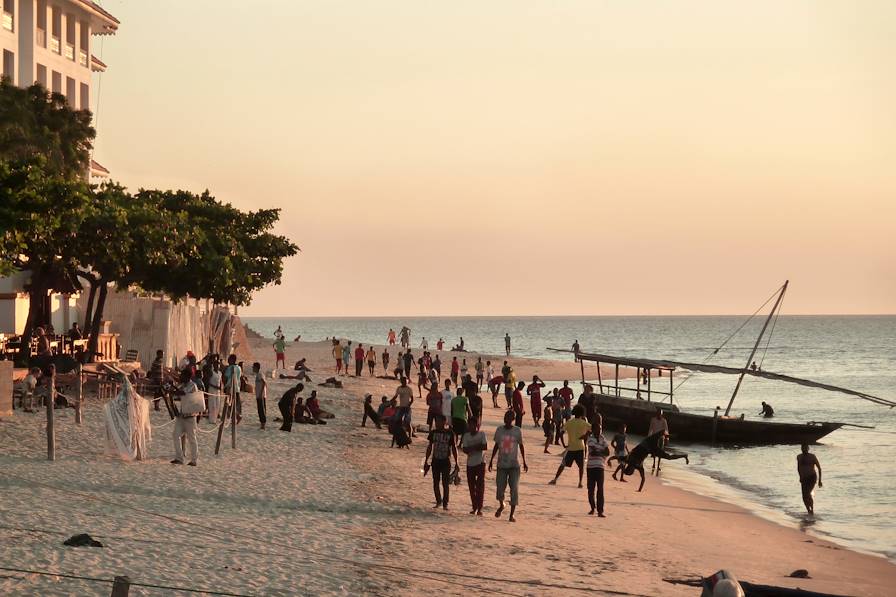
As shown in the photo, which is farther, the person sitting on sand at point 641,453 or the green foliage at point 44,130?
the green foliage at point 44,130

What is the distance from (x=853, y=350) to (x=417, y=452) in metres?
130

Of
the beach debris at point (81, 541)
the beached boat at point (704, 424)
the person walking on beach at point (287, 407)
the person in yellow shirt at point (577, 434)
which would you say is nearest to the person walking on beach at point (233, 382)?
the person walking on beach at point (287, 407)

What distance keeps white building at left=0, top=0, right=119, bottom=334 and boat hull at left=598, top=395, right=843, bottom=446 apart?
68.2ft

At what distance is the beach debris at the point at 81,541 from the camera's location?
13.3 metres

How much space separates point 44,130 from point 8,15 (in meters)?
14.3

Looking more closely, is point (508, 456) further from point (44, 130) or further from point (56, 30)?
point (56, 30)

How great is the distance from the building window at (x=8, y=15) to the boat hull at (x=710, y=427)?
29.5m

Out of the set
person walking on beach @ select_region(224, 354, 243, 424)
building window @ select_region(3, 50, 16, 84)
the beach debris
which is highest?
building window @ select_region(3, 50, 16, 84)

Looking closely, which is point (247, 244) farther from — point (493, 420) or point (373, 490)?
point (373, 490)

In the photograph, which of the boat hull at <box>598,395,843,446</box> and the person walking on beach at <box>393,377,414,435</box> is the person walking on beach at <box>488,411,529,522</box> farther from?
the boat hull at <box>598,395,843,446</box>

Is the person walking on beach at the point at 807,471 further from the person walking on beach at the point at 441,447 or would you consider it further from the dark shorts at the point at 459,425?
the person walking on beach at the point at 441,447

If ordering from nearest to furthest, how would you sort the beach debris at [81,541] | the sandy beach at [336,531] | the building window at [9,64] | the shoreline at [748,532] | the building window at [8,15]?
the sandy beach at [336,531] → the beach debris at [81,541] → the shoreline at [748,532] → the building window at [8,15] → the building window at [9,64]

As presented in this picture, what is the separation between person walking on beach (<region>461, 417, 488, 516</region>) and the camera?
57.7ft

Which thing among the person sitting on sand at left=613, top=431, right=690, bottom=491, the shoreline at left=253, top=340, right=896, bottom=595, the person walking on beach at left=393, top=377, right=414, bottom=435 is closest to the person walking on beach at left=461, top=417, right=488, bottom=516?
the shoreline at left=253, top=340, right=896, bottom=595
